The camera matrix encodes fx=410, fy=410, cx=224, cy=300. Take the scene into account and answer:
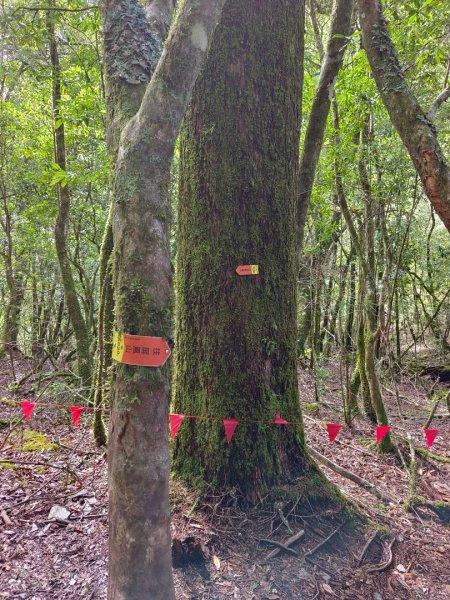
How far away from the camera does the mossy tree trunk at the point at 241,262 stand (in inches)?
117

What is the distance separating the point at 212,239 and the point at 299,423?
1.58m

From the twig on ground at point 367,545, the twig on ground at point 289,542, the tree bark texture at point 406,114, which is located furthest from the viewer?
the twig on ground at point 367,545

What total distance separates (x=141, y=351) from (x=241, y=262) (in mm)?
1458

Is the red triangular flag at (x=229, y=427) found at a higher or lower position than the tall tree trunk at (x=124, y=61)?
lower

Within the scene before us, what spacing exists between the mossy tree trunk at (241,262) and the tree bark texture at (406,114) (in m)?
0.63

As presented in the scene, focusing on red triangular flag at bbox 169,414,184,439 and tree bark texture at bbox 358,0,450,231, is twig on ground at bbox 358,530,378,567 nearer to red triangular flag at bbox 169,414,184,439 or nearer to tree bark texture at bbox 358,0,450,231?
red triangular flag at bbox 169,414,184,439

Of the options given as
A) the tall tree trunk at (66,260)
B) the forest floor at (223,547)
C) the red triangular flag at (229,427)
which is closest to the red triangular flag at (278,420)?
the red triangular flag at (229,427)

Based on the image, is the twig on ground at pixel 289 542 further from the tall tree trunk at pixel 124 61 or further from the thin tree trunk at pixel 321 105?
the thin tree trunk at pixel 321 105

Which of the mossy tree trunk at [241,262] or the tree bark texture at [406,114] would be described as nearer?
the tree bark texture at [406,114]

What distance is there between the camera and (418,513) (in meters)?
3.77

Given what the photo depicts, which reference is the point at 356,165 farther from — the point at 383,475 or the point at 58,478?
the point at 58,478

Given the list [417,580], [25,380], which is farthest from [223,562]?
[25,380]

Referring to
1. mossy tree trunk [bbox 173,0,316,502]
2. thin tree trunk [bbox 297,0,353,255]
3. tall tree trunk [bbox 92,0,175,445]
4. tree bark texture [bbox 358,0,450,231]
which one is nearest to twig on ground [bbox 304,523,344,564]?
mossy tree trunk [bbox 173,0,316,502]

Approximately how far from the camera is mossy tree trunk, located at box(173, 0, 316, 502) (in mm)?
2975
